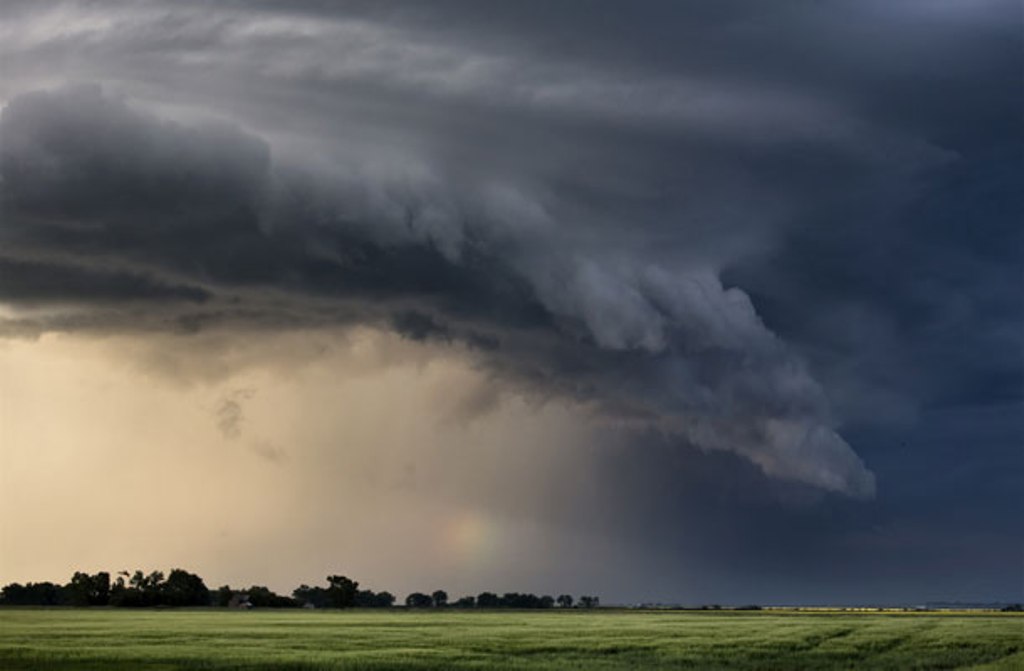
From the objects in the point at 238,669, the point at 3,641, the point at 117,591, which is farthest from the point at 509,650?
the point at 117,591

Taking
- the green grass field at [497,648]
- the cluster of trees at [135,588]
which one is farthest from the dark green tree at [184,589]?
the green grass field at [497,648]

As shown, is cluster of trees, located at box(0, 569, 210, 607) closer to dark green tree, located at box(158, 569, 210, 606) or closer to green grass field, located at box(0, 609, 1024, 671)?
dark green tree, located at box(158, 569, 210, 606)

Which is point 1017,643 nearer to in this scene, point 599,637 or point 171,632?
point 599,637

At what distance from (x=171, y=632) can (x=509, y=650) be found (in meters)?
27.5

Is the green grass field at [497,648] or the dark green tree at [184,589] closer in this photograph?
the green grass field at [497,648]

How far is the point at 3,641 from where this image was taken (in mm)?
64312

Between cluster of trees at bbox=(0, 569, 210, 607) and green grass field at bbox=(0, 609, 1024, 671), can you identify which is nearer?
green grass field at bbox=(0, 609, 1024, 671)

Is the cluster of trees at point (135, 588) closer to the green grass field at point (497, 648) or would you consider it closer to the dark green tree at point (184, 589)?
the dark green tree at point (184, 589)

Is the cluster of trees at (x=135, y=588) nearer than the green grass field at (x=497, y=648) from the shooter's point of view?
No

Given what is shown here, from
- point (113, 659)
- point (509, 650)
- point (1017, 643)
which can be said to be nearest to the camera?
point (113, 659)

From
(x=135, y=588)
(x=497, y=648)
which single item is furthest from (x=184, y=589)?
(x=497, y=648)

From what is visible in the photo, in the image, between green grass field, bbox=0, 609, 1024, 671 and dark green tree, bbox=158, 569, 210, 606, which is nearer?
green grass field, bbox=0, 609, 1024, 671

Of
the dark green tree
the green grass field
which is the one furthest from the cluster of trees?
the green grass field

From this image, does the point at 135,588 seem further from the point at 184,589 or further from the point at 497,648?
the point at 497,648
